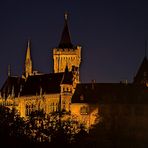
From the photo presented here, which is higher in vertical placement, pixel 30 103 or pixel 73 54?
pixel 73 54

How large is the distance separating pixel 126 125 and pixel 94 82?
38.5 ft

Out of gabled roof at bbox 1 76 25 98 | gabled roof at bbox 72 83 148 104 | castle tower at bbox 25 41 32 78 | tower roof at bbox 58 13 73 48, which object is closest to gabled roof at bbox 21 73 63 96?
gabled roof at bbox 1 76 25 98

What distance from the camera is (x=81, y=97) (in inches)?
5108

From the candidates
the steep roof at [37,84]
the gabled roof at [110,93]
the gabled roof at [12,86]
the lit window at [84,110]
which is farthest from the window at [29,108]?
the lit window at [84,110]

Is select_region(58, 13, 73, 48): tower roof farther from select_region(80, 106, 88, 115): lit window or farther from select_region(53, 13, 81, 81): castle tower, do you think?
select_region(80, 106, 88, 115): lit window

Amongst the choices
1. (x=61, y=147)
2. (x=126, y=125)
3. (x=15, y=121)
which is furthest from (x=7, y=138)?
(x=126, y=125)

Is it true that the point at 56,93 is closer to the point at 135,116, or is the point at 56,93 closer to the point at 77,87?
the point at 77,87

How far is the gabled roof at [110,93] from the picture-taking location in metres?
129

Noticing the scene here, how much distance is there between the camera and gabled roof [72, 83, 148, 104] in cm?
12875

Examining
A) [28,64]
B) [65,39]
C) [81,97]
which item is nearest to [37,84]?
[81,97]

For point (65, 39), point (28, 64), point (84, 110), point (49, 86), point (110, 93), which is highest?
point (65, 39)

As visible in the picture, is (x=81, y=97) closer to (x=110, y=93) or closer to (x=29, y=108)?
(x=110, y=93)

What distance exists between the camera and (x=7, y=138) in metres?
88.0

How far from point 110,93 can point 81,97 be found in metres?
4.86
